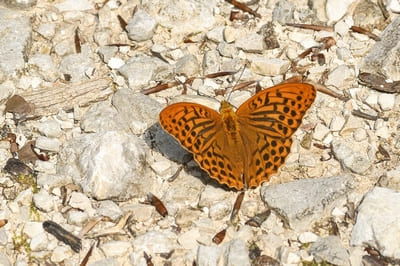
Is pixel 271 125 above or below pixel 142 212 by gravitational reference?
above

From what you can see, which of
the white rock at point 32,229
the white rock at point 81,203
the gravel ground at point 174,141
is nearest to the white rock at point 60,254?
the gravel ground at point 174,141

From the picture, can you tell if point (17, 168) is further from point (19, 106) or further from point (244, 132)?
point (244, 132)

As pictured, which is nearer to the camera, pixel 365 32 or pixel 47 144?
pixel 47 144

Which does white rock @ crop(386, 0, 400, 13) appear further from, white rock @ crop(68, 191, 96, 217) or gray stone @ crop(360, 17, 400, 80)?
white rock @ crop(68, 191, 96, 217)

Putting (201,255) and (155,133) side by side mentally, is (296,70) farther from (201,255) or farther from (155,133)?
(201,255)

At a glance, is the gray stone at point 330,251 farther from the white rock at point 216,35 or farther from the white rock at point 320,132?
the white rock at point 216,35

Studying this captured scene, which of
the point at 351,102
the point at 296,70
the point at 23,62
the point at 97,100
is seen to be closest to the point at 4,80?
the point at 23,62

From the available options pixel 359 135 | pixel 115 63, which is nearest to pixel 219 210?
pixel 359 135
